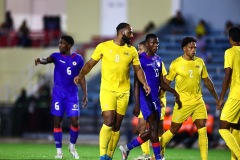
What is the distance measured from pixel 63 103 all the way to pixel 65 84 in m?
0.43

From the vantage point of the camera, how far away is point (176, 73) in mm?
17734

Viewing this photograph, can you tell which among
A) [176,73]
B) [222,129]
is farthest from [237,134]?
[176,73]

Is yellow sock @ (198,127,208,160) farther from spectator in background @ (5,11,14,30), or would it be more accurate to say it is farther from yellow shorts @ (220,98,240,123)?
spectator in background @ (5,11,14,30)

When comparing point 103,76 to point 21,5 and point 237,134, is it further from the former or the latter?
point 21,5

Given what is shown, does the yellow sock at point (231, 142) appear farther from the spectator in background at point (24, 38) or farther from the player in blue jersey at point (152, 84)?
the spectator in background at point (24, 38)

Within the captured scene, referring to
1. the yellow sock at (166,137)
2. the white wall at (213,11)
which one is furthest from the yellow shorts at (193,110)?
the white wall at (213,11)

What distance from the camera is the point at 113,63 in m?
16.3

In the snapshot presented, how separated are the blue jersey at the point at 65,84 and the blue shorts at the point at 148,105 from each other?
2908mm

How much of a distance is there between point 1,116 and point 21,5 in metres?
10.8

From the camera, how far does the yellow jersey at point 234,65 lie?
16.3 m

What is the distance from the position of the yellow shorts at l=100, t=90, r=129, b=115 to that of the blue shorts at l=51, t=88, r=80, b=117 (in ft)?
11.0

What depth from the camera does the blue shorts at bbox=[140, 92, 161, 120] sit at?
55.8 feet

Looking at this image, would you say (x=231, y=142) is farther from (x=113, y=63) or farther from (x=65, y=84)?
(x=65, y=84)

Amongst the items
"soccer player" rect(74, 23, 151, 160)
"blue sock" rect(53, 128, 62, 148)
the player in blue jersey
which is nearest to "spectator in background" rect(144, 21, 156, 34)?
"blue sock" rect(53, 128, 62, 148)
